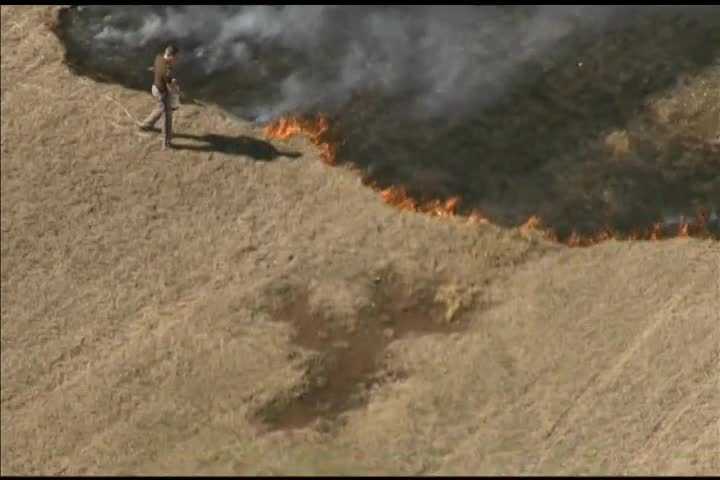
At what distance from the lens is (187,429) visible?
17.0m

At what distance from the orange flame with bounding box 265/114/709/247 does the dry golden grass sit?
0.25 m

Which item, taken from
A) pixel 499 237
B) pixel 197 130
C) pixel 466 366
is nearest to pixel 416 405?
pixel 466 366

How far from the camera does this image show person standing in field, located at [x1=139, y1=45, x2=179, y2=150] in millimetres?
19156

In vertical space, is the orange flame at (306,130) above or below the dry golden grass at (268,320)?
above

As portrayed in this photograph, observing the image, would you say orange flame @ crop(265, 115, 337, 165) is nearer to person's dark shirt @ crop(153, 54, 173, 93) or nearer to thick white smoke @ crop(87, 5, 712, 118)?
thick white smoke @ crop(87, 5, 712, 118)

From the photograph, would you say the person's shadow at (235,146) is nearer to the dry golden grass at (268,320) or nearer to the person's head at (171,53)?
the dry golden grass at (268,320)

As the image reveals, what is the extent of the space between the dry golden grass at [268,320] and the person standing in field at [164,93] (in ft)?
1.04

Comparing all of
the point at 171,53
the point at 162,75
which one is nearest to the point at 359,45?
the point at 171,53

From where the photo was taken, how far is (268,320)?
59.8 ft

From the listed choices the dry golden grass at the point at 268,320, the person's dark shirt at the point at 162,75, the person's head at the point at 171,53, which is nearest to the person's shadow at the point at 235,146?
the dry golden grass at the point at 268,320

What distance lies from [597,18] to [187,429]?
40.9 ft

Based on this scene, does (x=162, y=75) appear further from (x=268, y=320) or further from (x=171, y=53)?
(x=268, y=320)

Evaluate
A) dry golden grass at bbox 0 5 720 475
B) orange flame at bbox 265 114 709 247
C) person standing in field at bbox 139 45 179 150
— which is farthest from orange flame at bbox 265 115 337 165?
person standing in field at bbox 139 45 179 150

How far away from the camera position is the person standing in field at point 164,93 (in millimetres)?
19156
